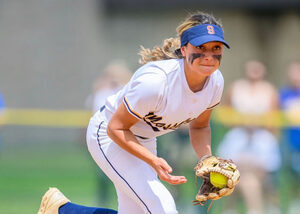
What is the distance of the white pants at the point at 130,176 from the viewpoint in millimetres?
4168

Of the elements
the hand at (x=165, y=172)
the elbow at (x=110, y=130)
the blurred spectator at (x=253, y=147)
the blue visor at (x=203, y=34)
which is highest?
the blue visor at (x=203, y=34)

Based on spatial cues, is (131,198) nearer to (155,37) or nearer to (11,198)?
(11,198)

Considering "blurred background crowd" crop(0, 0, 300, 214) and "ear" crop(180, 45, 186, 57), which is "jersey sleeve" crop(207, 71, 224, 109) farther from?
"blurred background crowd" crop(0, 0, 300, 214)

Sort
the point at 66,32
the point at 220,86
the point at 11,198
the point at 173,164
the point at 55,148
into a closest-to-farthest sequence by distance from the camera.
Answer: the point at 220,86 < the point at 173,164 < the point at 11,198 < the point at 55,148 < the point at 66,32

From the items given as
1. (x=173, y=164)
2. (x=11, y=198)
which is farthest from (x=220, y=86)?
(x=11, y=198)

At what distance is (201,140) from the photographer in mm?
4594

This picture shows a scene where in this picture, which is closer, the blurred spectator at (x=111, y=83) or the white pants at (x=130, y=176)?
the white pants at (x=130, y=176)

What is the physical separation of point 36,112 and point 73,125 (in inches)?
21.0

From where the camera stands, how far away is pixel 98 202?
866 centimetres

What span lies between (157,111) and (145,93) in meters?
0.20

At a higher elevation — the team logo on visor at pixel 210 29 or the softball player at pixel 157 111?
the team logo on visor at pixel 210 29

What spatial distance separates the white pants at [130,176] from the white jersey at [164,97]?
19cm

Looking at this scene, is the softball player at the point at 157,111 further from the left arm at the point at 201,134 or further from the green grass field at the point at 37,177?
the green grass field at the point at 37,177

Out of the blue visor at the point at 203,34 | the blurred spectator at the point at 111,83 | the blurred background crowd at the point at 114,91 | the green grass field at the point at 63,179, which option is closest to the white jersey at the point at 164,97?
the blue visor at the point at 203,34
